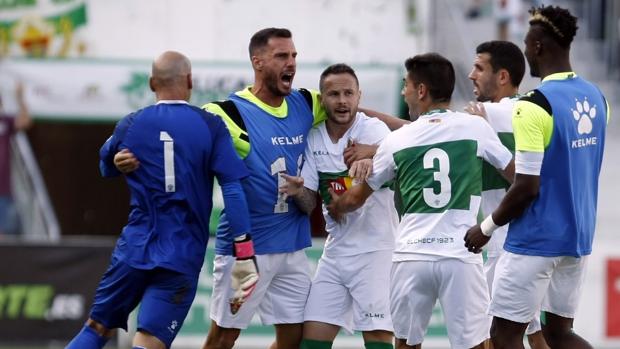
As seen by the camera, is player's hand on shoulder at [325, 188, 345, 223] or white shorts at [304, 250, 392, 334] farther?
white shorts at [304, 250, 392, 334]

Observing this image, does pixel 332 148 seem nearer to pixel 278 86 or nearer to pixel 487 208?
pixel 278 86

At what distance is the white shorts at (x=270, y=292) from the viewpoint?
905cm

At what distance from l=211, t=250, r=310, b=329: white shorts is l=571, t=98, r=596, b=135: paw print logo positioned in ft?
7.31

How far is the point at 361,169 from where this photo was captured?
866cm

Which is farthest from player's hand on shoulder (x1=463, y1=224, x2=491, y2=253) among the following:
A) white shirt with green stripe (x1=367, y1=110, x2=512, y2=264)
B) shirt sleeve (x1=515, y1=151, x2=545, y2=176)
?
shirt sleeve (x1=515, y1=151, x2=545, y2=176)

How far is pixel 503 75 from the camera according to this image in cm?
933

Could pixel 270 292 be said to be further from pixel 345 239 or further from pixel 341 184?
pixel 341 184

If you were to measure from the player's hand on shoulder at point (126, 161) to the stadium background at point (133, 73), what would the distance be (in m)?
6.67

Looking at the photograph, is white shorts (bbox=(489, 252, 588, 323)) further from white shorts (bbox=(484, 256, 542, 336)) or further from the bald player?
the bald player

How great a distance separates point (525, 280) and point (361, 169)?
4.35 feet

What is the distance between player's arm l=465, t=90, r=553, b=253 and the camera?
7.85m

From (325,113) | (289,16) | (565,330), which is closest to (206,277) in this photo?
(289,16)

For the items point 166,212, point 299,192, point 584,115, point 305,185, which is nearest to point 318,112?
point 305,185

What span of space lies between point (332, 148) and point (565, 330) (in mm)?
2023
